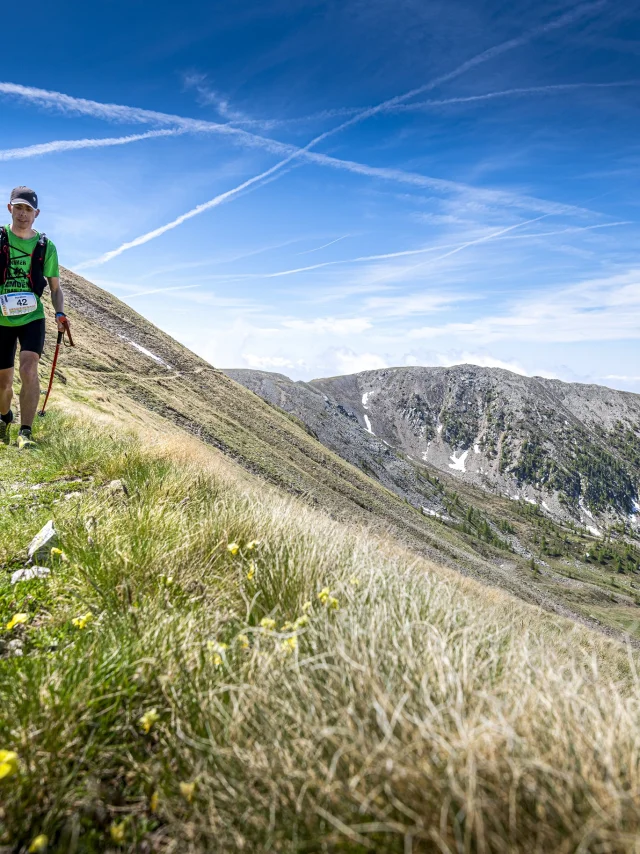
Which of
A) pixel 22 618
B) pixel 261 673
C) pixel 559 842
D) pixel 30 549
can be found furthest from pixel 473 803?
pixel 30 549

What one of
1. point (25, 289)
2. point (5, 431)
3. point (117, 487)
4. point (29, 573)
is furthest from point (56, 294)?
point (29, 573)

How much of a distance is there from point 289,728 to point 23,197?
25.9ft

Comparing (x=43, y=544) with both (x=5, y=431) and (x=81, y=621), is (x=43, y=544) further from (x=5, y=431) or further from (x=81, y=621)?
(x=5, y=431)

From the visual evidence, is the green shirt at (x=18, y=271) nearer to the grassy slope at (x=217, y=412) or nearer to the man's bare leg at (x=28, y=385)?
the man's bare leg at (x=28, y=385)

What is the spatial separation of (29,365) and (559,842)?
27.7 feet

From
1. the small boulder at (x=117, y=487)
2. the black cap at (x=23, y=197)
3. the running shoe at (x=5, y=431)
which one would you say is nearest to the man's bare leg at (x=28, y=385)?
the running shoe at (x=5, y=431)

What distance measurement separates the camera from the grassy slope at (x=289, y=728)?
1543 mm

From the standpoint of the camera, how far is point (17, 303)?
7254mm

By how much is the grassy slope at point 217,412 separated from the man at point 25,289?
1181 inches

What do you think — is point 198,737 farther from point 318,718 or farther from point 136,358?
point 136,358

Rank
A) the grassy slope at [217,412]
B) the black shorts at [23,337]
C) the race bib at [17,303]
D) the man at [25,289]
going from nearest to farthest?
the man at [25,289] → the race bib at [17,303] → the black shorts at [23,337] → the grassy slope at [217,412]

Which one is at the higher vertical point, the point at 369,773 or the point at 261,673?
the point at 369,773

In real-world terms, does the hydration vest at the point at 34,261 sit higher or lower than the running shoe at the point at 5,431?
higher

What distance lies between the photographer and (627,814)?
1.48 m
